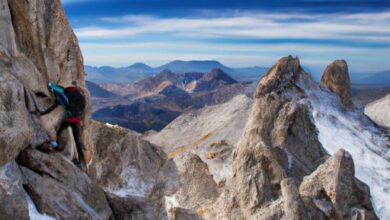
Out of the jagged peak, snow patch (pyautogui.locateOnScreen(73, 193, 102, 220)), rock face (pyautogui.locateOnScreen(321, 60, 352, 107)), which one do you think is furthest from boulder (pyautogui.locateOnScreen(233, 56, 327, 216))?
snow patch (pyautogui.locateOnScreen(73, 193, 102, 220))

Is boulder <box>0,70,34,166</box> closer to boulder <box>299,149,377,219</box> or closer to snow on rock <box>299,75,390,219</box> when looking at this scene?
boulder <box>299,149,377,219</box>

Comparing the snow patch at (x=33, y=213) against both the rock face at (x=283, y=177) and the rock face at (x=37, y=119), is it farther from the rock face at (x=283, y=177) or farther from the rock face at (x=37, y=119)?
the rock face at (x=283, y=177)

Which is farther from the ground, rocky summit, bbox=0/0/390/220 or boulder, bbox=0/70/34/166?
boulder, bbox=0/70/34/166

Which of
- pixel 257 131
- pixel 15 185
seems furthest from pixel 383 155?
pixel 15 185

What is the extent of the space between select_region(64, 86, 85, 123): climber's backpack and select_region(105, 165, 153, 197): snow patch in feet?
52.9

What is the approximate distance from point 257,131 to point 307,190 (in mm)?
10857

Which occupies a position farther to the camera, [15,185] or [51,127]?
[51,127]

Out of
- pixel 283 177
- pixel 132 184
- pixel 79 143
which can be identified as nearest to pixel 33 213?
pixel 79 143

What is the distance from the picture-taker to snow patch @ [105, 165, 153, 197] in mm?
34650

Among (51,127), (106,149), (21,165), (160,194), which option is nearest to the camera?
(21,165)

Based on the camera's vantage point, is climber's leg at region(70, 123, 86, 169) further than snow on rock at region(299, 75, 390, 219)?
No

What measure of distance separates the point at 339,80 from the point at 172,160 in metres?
23.0

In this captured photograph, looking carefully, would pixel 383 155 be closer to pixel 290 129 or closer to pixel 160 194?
pixel 290 129

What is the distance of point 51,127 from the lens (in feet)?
58.5
